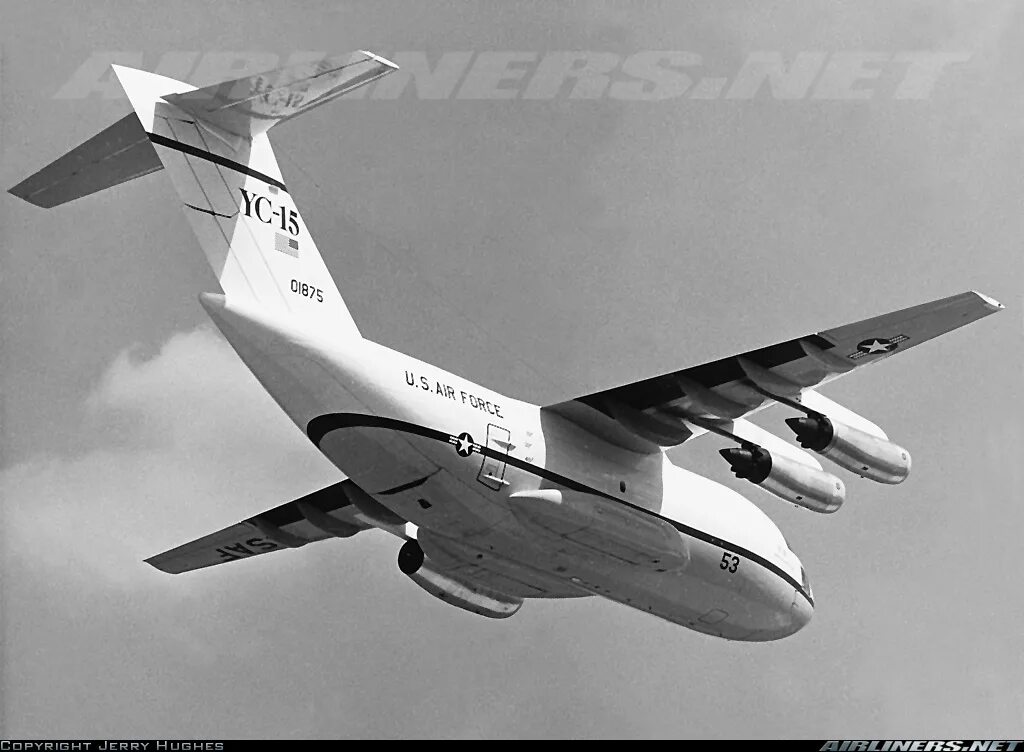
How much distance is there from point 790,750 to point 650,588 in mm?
2068

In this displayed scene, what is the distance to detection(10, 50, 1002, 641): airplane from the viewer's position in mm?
10969

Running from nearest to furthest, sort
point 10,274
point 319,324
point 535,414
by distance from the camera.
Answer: point 319,324, point 535,414, point 10,274

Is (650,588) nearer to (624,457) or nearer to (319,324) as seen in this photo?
(624,457)

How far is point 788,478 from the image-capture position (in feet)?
41.1

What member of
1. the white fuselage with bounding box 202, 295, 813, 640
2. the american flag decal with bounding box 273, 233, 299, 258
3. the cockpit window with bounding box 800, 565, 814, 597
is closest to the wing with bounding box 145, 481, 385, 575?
the white fuselage with bounding box 202, 295, 813, 640

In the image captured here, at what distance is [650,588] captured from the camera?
12.9 meters

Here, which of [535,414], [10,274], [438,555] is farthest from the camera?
[10,274]

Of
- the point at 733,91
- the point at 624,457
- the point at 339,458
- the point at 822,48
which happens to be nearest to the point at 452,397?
the point at 339,458

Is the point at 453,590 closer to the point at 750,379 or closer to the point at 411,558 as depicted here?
the point at 411,558

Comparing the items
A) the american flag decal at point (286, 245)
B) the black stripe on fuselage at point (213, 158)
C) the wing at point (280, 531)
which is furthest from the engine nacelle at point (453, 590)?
the black stripe on fuselage at point (213, 158)

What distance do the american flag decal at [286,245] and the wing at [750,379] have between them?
7.73ft

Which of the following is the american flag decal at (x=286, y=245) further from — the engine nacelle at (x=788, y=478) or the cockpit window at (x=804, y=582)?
the cockpit window at (x=804, y=582)

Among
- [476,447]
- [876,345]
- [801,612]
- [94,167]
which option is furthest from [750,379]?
[94,167]

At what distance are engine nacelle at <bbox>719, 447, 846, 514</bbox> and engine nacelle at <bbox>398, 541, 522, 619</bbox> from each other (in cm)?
301
